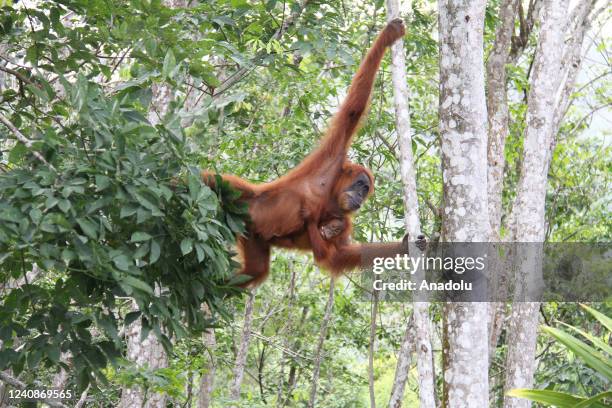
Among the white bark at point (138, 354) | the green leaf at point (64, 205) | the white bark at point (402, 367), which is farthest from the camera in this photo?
the white bark at point (402, 367)

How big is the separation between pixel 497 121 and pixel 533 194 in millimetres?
1689

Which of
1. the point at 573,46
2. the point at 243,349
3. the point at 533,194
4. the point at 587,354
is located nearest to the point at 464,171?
the point at 587,354

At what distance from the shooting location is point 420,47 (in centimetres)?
697

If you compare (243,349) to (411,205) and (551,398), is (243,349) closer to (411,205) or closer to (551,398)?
(411,205)

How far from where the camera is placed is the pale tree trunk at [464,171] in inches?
144

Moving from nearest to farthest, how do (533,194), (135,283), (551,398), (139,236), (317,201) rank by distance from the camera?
(135,283), (139,236), (551,398), (317,201), (533,194)

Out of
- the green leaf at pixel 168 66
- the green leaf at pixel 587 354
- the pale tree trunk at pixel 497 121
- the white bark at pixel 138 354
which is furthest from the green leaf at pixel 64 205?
the pale tree trunk at pixel 497 121

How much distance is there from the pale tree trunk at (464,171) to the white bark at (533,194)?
92.8 inches

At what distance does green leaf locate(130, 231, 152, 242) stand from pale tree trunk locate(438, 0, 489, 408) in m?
1.53

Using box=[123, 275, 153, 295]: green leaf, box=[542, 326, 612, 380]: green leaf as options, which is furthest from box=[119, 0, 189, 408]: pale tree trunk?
box=[542, 326, 612, 380]: green leaf

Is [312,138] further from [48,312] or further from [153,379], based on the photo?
[48,312]

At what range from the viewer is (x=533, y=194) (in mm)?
6008

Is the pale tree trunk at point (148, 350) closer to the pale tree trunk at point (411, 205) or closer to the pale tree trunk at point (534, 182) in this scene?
the pale tree trunk at point (411, 205)

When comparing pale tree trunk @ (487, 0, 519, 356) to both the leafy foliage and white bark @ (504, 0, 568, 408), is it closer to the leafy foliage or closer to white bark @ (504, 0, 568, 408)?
white bark @ (504, 0, 568, 408)
